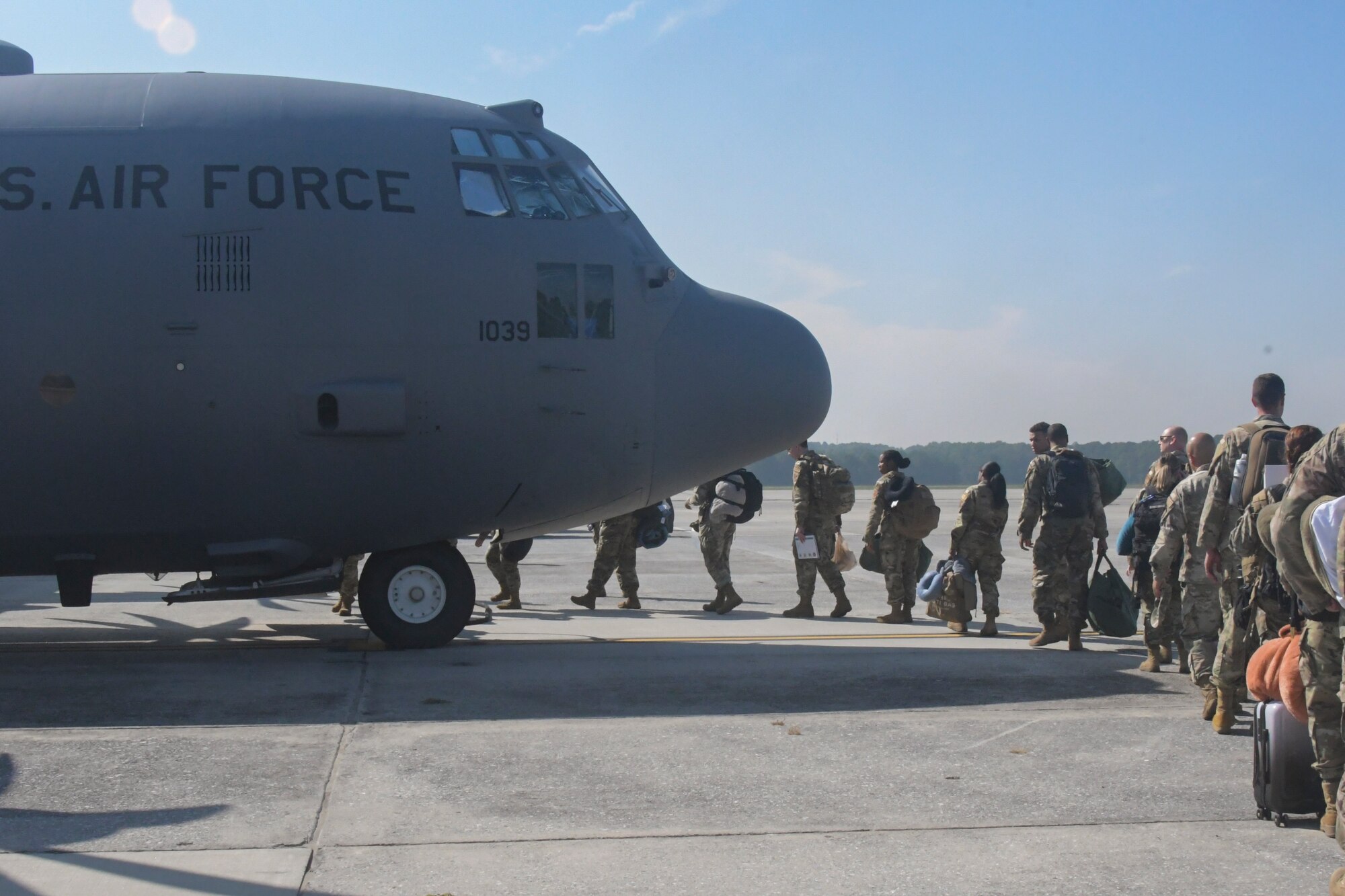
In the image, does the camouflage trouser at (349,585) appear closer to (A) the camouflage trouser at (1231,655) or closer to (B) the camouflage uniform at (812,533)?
(B) the camouflage uniform at (812,533)

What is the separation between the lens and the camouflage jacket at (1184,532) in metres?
8.30

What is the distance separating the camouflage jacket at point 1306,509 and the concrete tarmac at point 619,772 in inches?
43.4

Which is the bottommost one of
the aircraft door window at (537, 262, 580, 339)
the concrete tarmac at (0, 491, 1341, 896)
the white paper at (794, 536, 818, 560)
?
the concrete tarmac at (0, 491, 1341, 896)

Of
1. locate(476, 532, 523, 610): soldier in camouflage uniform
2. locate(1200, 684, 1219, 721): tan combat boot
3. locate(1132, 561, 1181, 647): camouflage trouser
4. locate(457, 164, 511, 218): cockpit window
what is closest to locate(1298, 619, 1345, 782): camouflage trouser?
locate(1200, 684, 1219, 721): tan combat boot

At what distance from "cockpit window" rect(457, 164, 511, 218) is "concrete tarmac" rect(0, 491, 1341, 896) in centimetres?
367

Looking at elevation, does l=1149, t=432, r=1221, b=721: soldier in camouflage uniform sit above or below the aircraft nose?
below

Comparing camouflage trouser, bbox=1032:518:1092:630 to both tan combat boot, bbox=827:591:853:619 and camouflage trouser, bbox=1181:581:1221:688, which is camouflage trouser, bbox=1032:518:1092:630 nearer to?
camouflage trouser, bbox=1181:581:1221:688

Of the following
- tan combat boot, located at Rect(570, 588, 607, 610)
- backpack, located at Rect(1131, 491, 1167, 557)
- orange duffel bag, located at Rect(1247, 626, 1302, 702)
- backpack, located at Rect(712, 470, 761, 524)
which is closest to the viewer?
orange duffel bag, located at Rect(1247, 626, 1302, 702)

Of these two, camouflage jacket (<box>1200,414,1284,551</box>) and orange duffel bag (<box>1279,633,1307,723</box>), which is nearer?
orange duffel bag (<box>1279,633,1307,723</box>)

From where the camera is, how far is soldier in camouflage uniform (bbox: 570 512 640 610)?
14.7 m

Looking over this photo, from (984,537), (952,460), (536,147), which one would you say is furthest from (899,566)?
(952,460)

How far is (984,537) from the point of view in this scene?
1191 cm

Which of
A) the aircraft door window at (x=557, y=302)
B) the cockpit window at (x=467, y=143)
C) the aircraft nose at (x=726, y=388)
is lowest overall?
the aircraft nose at (x=726, y=388)

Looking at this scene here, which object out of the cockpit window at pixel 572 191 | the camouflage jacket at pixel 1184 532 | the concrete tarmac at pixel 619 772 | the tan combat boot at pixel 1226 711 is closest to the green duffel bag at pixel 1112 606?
the concrete tarmac at pixel 619 772
